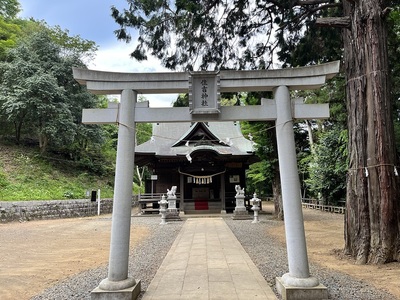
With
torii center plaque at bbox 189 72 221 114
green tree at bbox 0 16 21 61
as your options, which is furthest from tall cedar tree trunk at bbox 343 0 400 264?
green tree at bbox 0 16 21 61

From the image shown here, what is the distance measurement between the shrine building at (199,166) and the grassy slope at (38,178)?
5102 millimetres

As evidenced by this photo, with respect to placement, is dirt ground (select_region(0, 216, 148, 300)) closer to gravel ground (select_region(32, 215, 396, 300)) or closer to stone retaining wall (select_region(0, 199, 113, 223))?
gravel ground (select_region(32, 215, 396, 300))

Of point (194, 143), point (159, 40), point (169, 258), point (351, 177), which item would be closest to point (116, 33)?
point (159, 40)

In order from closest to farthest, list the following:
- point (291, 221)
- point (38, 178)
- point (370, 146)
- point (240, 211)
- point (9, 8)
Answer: point (291, 221), point (370, 146), point (240, 211), point (38, 178), point (9, 8)

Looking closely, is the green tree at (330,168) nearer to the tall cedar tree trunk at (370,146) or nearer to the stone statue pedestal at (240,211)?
the stone statue pedestal at (240,211)

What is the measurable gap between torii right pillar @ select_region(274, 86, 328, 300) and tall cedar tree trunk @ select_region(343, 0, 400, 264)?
2.90 metres

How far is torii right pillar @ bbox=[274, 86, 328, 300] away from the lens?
4.01 meters

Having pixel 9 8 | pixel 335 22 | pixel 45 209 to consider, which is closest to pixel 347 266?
pixel 335 22

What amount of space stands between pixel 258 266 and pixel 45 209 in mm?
13751

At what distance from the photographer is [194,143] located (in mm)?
18812

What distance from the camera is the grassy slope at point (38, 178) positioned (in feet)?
55.4

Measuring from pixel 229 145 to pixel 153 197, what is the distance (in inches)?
222

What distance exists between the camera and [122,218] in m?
4.31

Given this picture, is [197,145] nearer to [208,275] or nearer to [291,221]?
[208,275]
